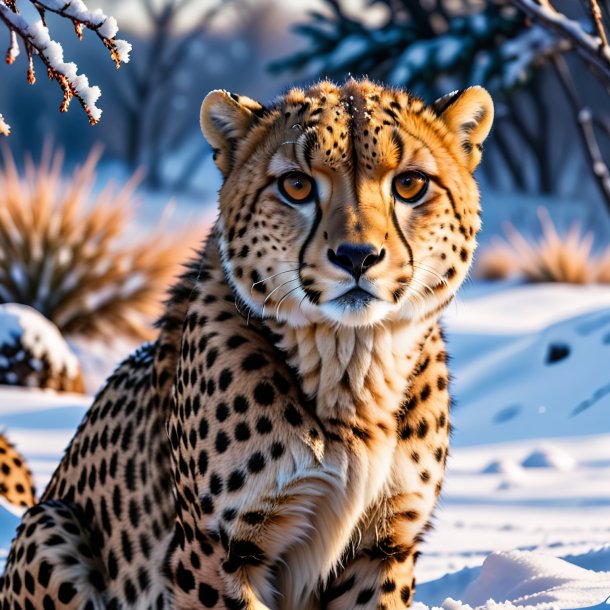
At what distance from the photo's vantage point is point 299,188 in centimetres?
219

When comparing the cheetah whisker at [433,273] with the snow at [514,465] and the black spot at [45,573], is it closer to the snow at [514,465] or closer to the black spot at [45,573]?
the snow at [514,465]

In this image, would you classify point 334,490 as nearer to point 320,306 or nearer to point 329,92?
point 320,306

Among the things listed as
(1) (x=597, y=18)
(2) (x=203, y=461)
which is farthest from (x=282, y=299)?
(1) (x=597, y=18)

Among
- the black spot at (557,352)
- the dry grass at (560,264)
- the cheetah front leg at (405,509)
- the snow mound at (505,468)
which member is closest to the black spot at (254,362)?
the cheetah front leg at (405,509)

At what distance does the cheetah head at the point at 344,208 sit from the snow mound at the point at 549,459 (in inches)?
121

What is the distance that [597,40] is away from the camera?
3.72 m

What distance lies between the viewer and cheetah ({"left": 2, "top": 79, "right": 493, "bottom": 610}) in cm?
215

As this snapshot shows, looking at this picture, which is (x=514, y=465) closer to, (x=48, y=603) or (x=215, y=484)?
(x=48, y=603)

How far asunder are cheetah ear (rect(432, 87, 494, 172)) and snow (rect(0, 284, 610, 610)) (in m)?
0.35

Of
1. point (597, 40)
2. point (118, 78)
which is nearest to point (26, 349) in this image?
point (597, 40)

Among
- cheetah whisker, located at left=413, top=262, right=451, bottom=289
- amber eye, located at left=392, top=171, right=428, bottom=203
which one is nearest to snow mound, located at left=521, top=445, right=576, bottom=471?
cheetah whisker, located at left=413, top=262, right=451, bottom=289

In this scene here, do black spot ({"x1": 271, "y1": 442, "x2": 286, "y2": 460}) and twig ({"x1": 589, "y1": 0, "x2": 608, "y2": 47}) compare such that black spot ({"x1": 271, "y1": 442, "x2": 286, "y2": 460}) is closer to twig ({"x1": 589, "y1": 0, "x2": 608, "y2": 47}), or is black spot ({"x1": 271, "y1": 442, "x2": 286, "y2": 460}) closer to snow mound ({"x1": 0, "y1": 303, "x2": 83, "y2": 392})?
twig ({"x1": 589, "y1": 0, "x2": 608, "y2": 47})

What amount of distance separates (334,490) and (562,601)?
92cm

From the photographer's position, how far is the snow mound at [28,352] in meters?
6.20
